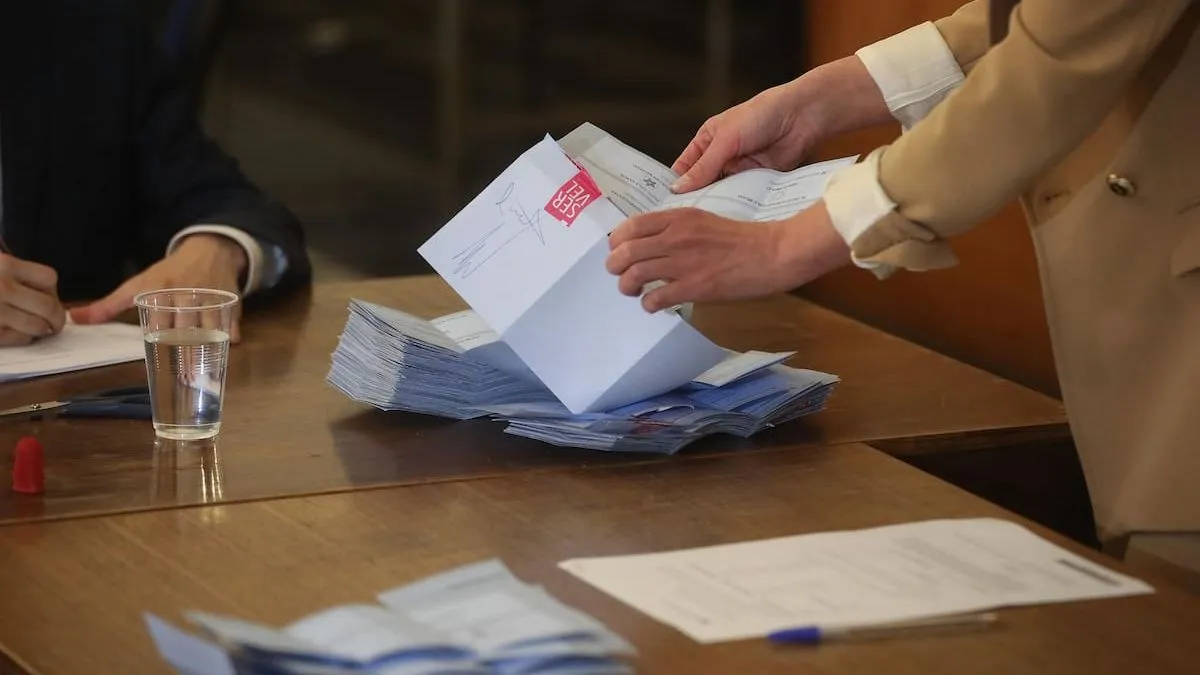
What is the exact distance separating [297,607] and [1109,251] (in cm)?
76

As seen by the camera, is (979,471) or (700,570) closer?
(700,570)

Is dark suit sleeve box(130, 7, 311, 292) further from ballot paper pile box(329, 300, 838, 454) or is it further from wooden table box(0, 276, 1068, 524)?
ballot paper pile box(329, 300, 838, 454)

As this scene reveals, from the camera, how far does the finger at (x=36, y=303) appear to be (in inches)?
68.1

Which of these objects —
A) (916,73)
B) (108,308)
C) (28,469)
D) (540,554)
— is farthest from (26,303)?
(916,73)

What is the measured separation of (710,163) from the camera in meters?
1.59

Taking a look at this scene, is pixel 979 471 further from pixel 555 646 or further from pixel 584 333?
pixel 555 646

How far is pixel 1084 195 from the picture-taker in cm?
145

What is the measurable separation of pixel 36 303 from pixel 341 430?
1.48 feet

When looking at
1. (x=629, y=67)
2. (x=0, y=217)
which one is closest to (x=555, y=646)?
(x=0, y=217)

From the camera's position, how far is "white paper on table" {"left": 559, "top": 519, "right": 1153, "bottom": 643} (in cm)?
106

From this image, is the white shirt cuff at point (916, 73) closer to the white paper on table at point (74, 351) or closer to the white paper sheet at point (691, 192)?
the white paper sheet at point (691, 192)

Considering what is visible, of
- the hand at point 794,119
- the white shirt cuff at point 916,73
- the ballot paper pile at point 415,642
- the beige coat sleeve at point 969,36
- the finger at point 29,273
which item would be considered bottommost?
the ballot paper pile at point 415,642

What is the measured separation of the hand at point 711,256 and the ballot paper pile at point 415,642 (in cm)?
39
